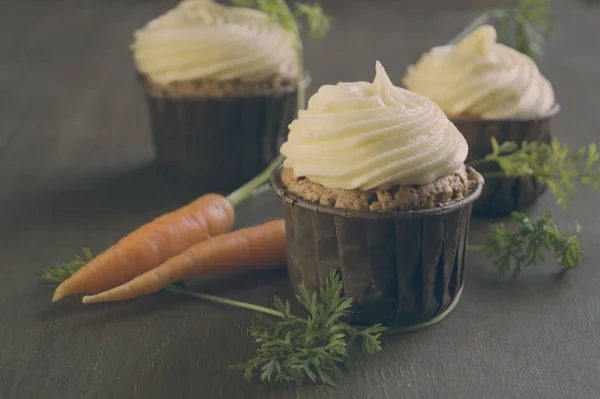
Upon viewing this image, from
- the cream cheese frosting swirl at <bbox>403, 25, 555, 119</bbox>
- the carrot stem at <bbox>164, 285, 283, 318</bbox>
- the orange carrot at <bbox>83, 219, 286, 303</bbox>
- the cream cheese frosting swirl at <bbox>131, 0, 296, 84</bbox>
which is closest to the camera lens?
the carrot stem at <bbox>164, 285, 283, 318</bbox>

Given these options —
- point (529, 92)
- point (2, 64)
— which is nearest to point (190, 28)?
point (529, 92)

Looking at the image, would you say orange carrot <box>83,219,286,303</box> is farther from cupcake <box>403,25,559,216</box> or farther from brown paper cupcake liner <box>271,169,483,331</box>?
cupcake <box>403,25,559,216</box>

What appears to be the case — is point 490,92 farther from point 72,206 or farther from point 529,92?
point 72,206

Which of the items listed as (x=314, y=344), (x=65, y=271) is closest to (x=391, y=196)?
(x=314, y=344)

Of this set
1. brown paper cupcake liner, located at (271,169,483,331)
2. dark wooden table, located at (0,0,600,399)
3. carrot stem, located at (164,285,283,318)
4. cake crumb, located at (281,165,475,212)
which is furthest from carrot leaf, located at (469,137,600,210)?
carrot stem, located at (164,285,283,318)

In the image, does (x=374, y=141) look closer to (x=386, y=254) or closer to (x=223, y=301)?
(x=386, y=254)
